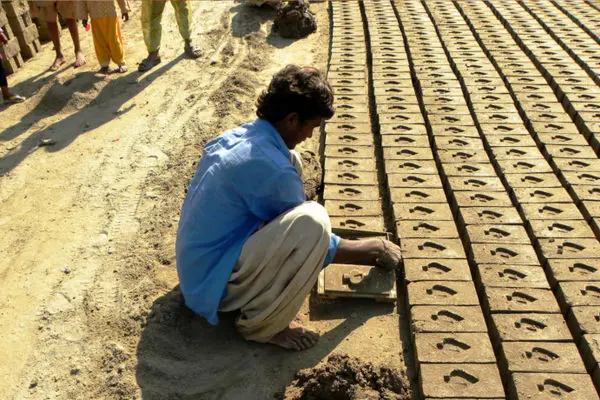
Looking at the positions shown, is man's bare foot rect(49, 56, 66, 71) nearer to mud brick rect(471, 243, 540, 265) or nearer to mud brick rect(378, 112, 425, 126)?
mud brick rect(378, 112, 425, 126)

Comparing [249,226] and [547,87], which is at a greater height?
[249,226]

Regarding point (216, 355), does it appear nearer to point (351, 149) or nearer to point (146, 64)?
point (351, 149)

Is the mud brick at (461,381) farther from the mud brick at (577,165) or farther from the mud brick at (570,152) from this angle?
the mud brick at (570,152)

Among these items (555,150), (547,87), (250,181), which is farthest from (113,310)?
(547,87)

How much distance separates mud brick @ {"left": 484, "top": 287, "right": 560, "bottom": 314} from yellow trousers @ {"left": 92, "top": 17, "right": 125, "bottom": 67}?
533 cm

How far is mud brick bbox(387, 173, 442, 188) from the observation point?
4312 mm

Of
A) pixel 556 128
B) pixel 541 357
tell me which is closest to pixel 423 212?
pixel 541 357

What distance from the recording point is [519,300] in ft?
11.0

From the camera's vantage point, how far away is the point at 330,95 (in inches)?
115

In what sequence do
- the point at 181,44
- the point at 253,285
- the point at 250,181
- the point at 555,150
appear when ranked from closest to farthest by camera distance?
the point at 250,181, the point at 253,285, the point at 555,150, the point at 181,44

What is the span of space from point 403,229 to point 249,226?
4.47 feet

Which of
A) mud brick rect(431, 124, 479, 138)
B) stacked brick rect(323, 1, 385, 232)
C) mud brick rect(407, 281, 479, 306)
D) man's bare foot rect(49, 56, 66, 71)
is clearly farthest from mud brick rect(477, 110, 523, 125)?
man's bare foot rect(49, 56, 66, 71)

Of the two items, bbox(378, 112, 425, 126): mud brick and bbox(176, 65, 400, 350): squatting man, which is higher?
bbox(176, 65, 400, 350): squatting man

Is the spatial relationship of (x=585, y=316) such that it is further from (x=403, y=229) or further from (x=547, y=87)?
(x=547, y=87)
